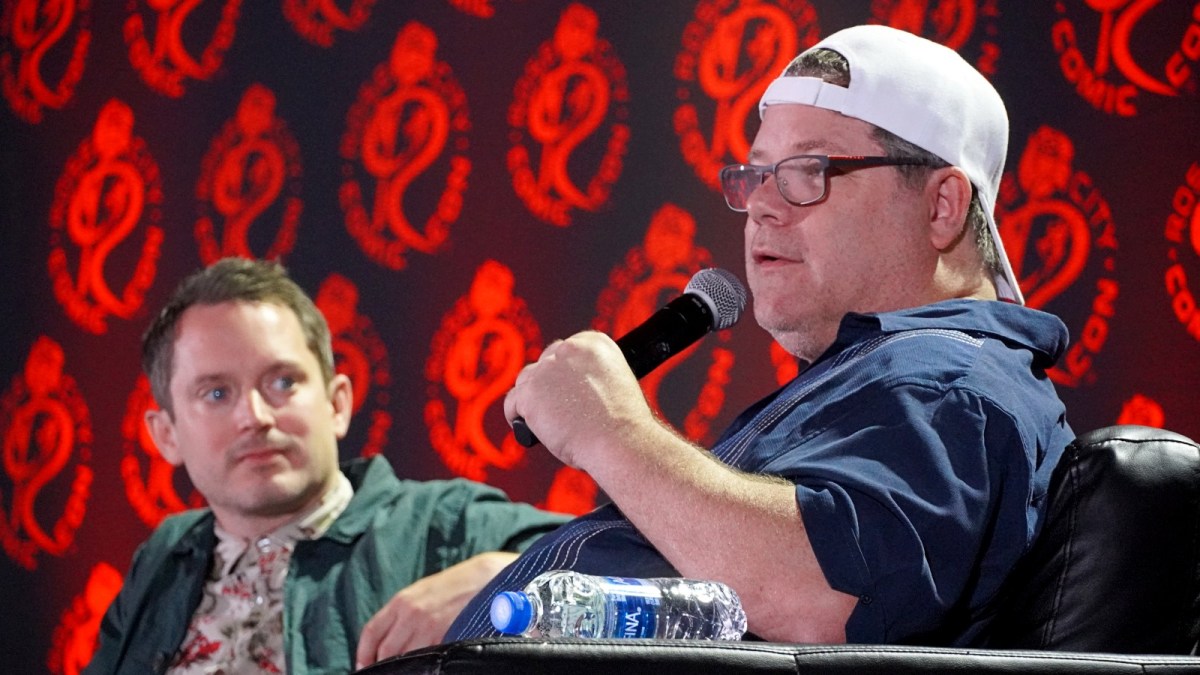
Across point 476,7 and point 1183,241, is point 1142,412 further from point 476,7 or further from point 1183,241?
point 476,7

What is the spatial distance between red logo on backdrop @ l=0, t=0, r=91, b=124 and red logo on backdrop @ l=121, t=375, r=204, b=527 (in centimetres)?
83

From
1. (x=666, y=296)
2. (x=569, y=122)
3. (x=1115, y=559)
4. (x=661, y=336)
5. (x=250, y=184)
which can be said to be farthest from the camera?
(x=250, y=184)

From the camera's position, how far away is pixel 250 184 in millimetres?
3355

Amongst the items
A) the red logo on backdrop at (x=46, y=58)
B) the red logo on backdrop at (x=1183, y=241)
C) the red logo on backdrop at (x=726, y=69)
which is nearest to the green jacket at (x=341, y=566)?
the red logo on backdrop at (x=726, y=69)

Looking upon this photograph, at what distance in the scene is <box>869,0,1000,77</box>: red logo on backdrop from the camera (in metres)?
2.83

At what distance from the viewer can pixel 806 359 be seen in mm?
1679

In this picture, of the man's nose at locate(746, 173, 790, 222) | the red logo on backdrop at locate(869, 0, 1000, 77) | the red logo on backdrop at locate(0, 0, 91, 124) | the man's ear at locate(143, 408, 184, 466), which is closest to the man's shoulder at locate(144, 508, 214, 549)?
the man's ear at locate(143, 408, 184, 466)

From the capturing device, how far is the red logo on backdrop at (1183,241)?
2.68 metres

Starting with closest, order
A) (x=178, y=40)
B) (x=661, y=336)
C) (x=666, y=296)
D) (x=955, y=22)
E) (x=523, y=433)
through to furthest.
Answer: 1. (x=523, y=433)
2. (x=661, y=336)
3. (x=955, y=22)
4. (x=666, y=296)
5. (x=178, y=40)

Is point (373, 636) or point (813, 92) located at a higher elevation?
point (813, 92)

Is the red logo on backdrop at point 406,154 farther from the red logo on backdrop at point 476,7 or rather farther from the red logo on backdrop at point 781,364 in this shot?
the red logo on backdrop at point 781,364

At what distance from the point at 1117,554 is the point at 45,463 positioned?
9.78 feet

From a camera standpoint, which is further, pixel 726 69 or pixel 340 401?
pixel 726 69

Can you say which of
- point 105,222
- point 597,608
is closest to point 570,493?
point 105,222
